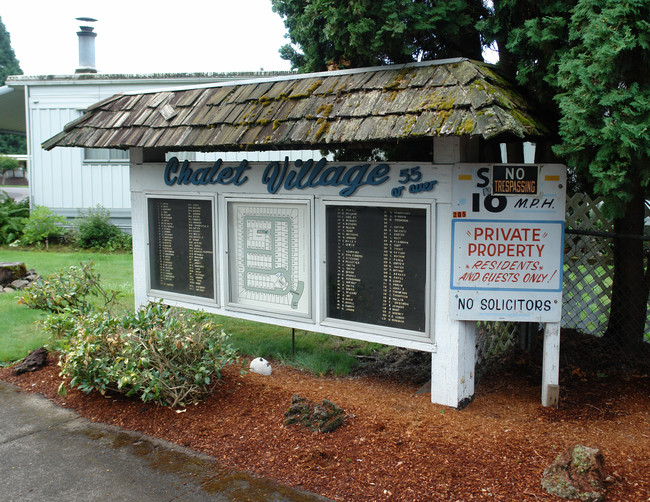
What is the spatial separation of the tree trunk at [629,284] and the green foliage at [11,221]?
1434cm

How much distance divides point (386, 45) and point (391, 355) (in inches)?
137

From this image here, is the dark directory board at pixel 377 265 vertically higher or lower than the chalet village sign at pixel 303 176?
lower

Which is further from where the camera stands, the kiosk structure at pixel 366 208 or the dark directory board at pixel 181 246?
the dark directory board at pixel 181 246

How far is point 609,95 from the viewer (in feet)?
13.6

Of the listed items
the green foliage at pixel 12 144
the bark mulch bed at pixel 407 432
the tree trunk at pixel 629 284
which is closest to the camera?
the bark mulch bed at pixel 407 432

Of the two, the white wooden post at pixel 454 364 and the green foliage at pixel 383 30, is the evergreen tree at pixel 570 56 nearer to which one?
the green foliage at pixel 383 30

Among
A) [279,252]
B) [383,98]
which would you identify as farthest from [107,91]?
[383,98]

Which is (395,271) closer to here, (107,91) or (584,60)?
(584,60)

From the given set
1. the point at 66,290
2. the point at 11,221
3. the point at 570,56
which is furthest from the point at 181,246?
the point at 11,221

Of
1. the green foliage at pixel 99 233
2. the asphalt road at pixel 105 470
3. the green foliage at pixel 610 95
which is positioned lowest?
the asphalt road at pixel 105 470

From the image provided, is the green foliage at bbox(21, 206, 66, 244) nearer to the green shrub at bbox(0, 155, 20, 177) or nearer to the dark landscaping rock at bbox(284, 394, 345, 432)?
the dark landscaping rock at bbox(284, 394, 345, 432)

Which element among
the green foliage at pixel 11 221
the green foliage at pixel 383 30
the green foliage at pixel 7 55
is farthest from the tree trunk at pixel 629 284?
the green foliage at pixel 7 55

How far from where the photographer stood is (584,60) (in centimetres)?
434

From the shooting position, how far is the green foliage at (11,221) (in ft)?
52.8
